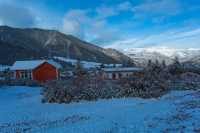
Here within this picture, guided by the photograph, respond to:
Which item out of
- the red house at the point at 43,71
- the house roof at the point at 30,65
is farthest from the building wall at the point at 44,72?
the house roof at the point at 30,65

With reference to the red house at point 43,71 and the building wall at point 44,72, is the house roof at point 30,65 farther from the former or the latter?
the building wall at point 44,72

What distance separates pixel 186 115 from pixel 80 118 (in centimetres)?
492

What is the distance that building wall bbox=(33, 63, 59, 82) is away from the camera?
5722 cm

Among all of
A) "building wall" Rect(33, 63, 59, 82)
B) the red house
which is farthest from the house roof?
"building wall" Rect(33, 63, 59, 82)

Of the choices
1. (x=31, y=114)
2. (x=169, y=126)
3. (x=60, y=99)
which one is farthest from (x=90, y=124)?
(x=60, y=99)

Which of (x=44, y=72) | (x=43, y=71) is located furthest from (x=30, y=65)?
(x=44, y=72)

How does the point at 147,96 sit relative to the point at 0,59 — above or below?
below

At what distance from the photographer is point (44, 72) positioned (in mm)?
57438

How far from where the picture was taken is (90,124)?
13.4m

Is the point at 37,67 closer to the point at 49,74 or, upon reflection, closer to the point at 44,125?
the point at 49,74

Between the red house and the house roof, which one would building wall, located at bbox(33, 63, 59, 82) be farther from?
the house roof

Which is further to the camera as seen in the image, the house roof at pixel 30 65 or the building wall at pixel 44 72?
the house roof at pixel 30 65

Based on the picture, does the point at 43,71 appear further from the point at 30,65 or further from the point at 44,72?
the point at 30,65

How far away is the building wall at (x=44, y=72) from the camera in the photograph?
57219 millimetres
